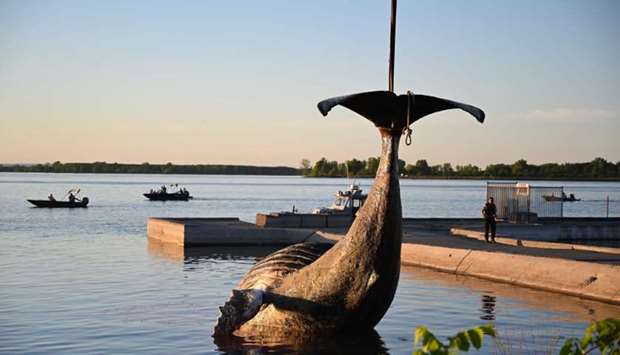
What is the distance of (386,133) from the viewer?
13.0 m

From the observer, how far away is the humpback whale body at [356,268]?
42.1 feet

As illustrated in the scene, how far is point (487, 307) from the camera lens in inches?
770

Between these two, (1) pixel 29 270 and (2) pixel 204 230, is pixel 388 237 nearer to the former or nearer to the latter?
(1) pixel 29 270

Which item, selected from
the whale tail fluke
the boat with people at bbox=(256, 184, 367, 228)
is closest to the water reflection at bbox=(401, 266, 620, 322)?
the whale tail fluke

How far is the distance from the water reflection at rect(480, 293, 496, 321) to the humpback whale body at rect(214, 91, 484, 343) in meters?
5.07

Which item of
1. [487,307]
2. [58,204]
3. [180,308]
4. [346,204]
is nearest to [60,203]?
[58,204]

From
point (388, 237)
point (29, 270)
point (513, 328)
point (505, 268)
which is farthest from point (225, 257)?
point (388, 237)

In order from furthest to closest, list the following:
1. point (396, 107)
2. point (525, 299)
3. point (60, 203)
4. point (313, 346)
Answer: point (60, 203)
point (525, 299)
point (313, 346)
point (396, 107)

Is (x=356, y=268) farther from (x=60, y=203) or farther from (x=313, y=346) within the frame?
(x=60, y=203)

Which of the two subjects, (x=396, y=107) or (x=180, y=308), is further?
(x=180, y=308)

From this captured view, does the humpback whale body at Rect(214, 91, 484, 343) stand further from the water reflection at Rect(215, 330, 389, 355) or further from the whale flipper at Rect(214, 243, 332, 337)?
the water reflection at Rect(215, 330, 389, 355)

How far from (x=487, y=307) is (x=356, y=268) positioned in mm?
7266

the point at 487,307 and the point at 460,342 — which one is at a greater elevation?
the point at 460,342

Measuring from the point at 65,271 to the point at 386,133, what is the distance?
17984 mm
